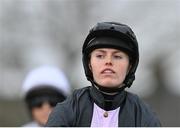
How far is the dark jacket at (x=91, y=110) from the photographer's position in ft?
14.7

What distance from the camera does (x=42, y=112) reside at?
7121mm

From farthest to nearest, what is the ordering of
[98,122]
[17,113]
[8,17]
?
[8,17], [17,113], [98,122]

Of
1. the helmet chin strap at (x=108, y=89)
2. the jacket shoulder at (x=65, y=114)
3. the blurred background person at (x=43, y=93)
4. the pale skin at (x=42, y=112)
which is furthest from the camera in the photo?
the blurred background person at (x=43, y=93)

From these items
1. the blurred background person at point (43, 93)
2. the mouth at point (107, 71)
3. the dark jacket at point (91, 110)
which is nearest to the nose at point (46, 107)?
the blurred background person at point (43, 93)

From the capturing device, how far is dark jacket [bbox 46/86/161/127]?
449 cm

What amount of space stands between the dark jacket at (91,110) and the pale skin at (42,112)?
240 cm

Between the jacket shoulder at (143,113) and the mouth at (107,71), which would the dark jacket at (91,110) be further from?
the mouth at (107,71)

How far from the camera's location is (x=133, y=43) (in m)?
4.64


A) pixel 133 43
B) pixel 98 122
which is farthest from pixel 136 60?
pixel 98 122

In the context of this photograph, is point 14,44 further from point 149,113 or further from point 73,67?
point 149,113

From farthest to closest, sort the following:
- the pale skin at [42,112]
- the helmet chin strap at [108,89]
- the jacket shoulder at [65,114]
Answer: the pale skin at [42,112], the helmet chin strap at [108,89], the jacket shoulder at [65,114]

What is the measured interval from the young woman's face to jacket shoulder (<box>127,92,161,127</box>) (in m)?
0.14

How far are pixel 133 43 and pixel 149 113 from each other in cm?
40

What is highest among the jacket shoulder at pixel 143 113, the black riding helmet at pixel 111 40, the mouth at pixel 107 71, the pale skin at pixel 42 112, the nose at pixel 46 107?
the black riding helmet at pixel 111 40
